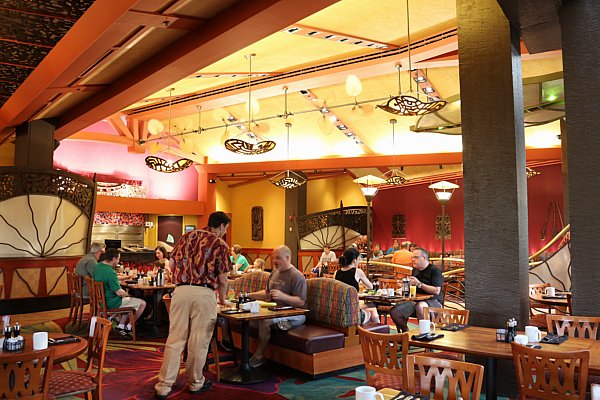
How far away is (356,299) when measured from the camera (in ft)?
18.7

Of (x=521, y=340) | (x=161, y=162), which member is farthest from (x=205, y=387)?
(x=161, y=162)

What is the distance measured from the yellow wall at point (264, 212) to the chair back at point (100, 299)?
1238 cm

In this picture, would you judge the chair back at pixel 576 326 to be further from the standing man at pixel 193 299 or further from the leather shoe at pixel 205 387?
the leather shoe at pixel 205 387

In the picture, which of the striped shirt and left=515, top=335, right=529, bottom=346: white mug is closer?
left=515, top=335, right=529, bottom=346: white mug

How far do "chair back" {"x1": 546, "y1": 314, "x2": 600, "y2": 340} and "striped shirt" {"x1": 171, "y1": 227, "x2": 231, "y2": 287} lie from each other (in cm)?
281

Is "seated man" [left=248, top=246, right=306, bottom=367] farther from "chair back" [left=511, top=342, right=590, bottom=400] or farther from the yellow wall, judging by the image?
the yellow wall

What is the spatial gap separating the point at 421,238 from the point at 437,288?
10848 mm

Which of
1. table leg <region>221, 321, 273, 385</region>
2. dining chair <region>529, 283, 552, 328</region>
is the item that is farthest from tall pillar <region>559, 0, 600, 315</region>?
table leg <region>221, 321, 273, 385</region>

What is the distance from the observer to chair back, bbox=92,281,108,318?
263 inches

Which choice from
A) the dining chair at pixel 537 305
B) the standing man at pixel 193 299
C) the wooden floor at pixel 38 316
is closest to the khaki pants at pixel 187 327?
the standing man at pixel 193 299

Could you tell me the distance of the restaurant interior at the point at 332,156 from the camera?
Result: 14.7 ft

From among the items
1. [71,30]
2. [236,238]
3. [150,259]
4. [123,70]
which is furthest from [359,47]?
[236,238]

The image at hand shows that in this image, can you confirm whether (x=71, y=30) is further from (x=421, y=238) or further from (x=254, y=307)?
(x=421, y=238)

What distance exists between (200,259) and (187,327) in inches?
24.6
